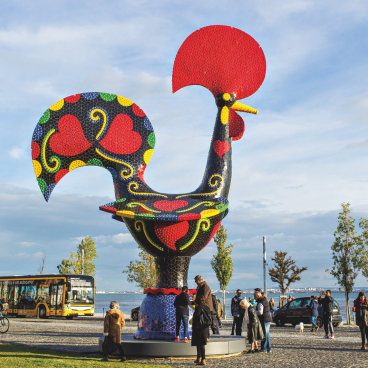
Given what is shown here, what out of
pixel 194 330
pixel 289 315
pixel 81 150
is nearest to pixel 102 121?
pixel 81 150

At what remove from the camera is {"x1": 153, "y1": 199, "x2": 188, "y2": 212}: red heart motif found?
36.6 ft

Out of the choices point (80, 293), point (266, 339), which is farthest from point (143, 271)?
point (266, 339)

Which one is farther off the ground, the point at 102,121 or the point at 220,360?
the point at 102,121

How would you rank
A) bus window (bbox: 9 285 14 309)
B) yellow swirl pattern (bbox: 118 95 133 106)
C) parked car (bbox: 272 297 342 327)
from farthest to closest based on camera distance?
bus window (bbox: 9 285 14 309)
parked car (bbox: 272 297 342 327)
yellow swirl pattern (bbox: 118 95 133 106)

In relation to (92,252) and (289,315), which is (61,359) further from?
(92,252)

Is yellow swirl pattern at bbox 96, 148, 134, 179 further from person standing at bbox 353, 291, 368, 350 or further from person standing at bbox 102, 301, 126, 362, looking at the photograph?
person standing at bbox 353, 291, 368, 350

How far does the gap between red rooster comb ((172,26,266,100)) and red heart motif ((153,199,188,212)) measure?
3037 mm

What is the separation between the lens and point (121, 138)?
1209 cm

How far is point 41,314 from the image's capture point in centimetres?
2866

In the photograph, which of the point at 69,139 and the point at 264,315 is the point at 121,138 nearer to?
the point at 69,139

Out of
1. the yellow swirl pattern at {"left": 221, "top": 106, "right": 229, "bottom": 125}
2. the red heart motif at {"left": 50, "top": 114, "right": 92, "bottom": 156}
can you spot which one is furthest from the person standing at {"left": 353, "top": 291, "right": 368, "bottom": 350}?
the red heart motif at {"left": 50, "top": 114, "right": 92, "bottom": 156}

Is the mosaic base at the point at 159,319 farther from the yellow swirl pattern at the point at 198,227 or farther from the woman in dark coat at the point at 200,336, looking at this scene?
the woman in dark coat at the point at 200,336

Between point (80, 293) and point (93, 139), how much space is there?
1856cm

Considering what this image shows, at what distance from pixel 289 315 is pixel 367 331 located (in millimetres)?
10505
